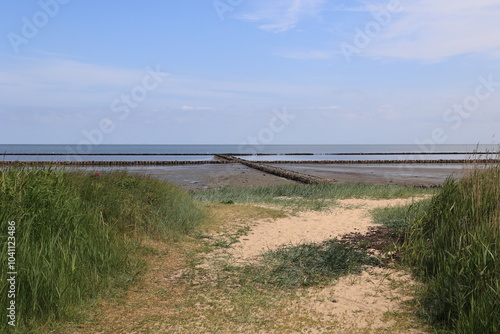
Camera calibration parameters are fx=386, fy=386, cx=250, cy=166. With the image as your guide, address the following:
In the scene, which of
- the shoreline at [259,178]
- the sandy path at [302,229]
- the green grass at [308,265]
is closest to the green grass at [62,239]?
the sandy path at [302,229]

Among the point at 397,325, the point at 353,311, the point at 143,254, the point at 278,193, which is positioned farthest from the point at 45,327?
the point at 278,193

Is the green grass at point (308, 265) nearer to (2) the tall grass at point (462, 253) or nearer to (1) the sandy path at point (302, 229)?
(1) the sandy path at point (302, 229)

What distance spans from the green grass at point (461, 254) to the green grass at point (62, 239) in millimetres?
5175

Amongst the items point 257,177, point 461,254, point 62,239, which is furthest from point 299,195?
point 257,177

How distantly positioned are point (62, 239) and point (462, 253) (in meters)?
6.30

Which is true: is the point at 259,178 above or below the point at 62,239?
below

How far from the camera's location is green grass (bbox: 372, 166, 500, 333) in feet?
16.2

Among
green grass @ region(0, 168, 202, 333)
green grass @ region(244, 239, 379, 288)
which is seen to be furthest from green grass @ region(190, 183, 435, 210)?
green grass @ region(0, 168, 202, 333)

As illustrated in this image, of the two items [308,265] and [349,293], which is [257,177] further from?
[349,293]

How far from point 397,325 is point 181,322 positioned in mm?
3025

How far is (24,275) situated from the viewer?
5.37 meters

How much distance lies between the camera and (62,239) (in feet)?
20.8

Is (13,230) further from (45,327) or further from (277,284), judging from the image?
(277,284)

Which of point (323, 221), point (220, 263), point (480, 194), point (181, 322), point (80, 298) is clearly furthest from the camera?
point (323, 221)
